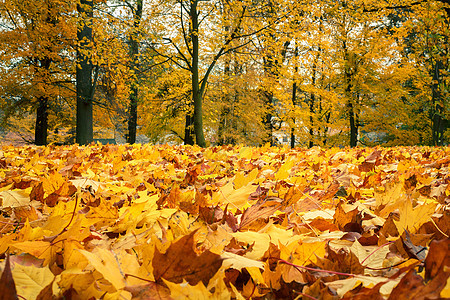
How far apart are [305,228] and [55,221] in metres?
0.71

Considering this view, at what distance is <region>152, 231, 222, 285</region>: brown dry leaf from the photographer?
50 cm

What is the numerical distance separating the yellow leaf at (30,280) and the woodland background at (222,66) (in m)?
8.97

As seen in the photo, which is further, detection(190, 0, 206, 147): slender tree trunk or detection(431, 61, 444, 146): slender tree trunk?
detection(190, 0, 206, 147): slender tree trunk

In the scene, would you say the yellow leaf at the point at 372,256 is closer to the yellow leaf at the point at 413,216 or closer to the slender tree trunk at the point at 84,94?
the yellow leaf at the point at 413,216

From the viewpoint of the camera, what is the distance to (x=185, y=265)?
0.51 meters

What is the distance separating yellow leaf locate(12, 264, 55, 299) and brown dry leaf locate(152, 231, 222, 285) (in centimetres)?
19

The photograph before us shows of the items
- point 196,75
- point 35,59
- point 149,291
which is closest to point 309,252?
point 149,291

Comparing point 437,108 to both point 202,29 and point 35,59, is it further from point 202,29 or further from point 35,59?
point 35,59

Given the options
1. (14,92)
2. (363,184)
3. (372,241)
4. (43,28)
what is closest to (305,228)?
(372,241)

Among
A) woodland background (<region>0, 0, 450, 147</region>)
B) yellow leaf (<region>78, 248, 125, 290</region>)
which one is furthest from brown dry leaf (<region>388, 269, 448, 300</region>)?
woodland background (<region>0, 0, 450, 147</region>)

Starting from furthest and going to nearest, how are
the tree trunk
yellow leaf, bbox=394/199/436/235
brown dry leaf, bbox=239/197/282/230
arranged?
the tree trunk < brown dry leaf, bbox=239/197/282/230 < yellow leaf, bbox=394/199/436/235

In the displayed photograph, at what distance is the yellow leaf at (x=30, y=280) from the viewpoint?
1.60 feet

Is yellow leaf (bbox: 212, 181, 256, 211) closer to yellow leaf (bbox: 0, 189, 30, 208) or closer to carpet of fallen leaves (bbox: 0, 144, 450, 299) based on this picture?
carpet of fallen leaves (bbox: 0, 144, 450, 299)

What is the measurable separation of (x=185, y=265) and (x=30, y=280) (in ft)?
0.86
